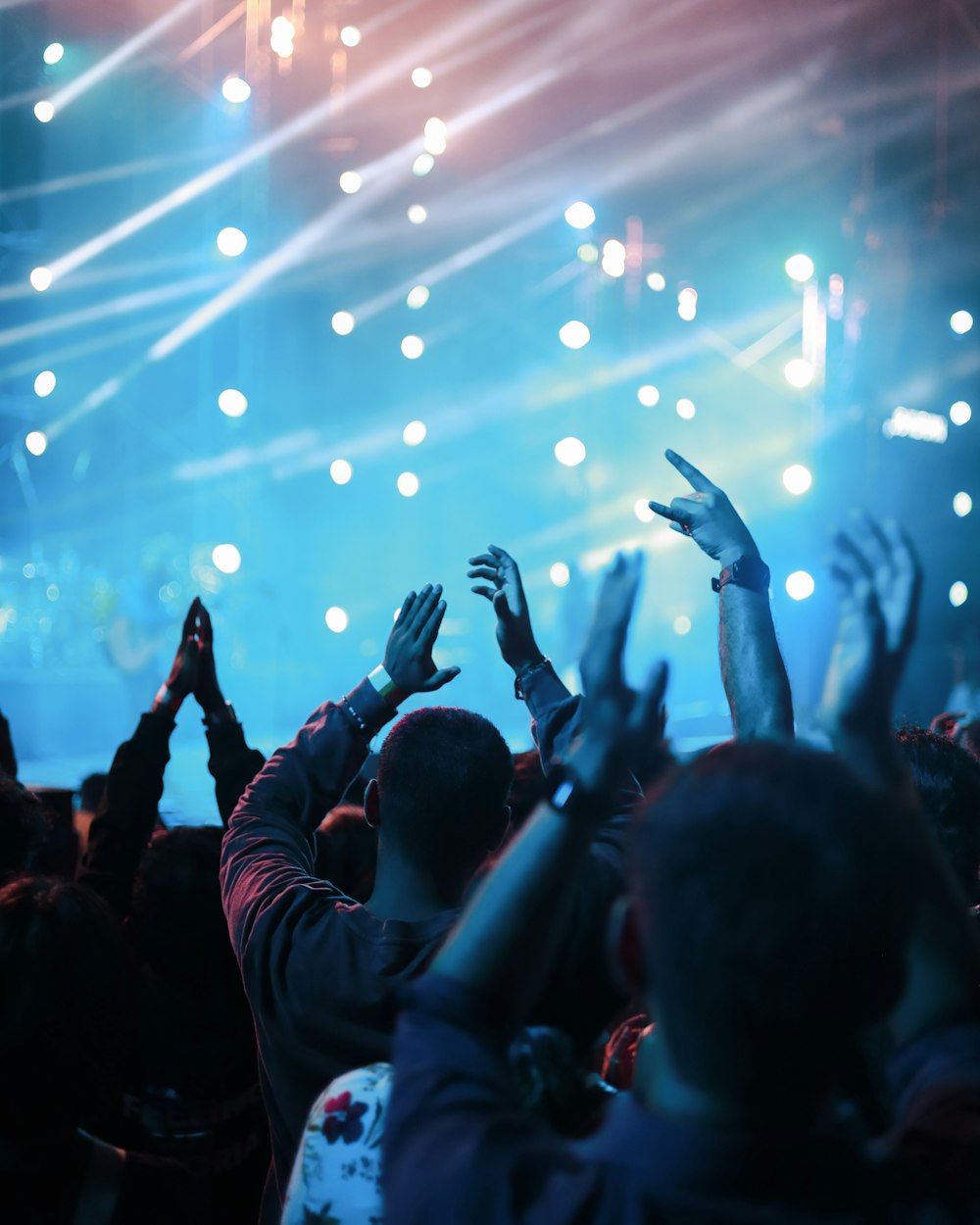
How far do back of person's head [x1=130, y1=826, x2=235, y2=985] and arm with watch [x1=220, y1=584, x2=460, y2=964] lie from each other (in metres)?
0.30

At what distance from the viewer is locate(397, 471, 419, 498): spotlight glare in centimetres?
1277

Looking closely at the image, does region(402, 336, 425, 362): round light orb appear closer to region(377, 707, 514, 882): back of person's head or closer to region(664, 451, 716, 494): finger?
region(664, 451, 716, 494): finger

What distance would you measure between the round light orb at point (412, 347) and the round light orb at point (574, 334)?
163 cm

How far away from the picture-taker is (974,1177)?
765 millimetres

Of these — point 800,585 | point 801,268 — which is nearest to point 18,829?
point 800,585

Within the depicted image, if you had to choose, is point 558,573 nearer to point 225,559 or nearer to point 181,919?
point 225,559

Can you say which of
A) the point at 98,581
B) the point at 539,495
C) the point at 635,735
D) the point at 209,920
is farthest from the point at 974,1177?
the point at 539,495

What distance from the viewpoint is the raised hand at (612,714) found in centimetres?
86

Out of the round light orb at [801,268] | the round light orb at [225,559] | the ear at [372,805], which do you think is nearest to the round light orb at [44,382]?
the round light orb at [225,559]

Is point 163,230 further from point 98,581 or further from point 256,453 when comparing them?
point 98,581

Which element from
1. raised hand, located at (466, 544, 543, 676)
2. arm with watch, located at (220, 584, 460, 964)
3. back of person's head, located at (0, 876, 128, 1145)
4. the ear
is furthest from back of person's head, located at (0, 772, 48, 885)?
raised hand, located at (466, 544, 543, 676)

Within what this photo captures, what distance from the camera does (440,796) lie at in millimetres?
1567

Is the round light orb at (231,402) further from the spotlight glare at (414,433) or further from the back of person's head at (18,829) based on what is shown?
the back of person's head at (18,829)

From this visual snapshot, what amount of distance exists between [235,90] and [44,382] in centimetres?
285
